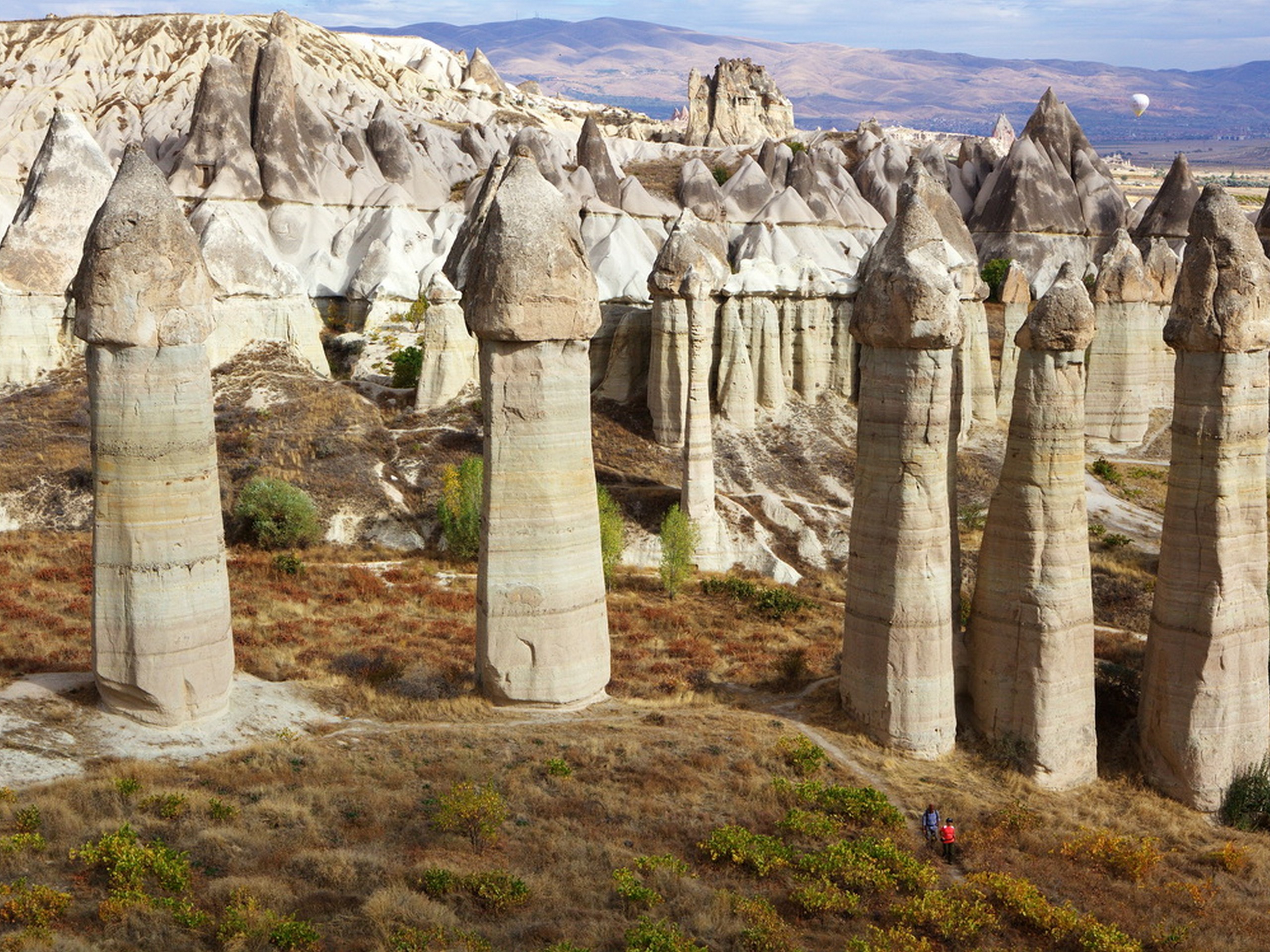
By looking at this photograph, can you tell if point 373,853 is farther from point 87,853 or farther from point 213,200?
point 213,200

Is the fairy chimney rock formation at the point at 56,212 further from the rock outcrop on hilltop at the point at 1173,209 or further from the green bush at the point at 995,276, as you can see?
the rock outcrop on hilltop at the point at 1173,209

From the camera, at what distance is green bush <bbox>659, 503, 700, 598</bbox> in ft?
96.0

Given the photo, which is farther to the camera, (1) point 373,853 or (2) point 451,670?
(2) point 451,670

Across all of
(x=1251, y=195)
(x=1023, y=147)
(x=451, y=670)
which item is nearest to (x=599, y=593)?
(x=451, y=670)

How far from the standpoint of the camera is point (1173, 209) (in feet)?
198

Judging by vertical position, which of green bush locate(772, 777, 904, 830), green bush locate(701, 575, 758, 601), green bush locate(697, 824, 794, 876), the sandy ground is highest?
the sandy ground

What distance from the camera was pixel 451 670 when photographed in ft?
65.4

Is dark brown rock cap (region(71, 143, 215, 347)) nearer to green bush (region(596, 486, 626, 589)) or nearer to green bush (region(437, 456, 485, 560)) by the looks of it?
green bush (region(596, 486, 626, 589))

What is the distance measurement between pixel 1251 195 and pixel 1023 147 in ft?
207

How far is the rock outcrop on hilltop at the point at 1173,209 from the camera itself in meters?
60.1

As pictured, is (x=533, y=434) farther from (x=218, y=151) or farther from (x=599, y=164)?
(x=599, y=164)

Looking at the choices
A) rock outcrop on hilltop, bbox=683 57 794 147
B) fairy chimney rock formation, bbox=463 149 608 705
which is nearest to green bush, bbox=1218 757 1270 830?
fairy chimney rock formation, bbox=463 149 608 705

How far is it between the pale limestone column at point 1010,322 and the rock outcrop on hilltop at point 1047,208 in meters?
18.9

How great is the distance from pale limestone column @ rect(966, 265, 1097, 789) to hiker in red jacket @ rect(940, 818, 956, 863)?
3455 millimetres
